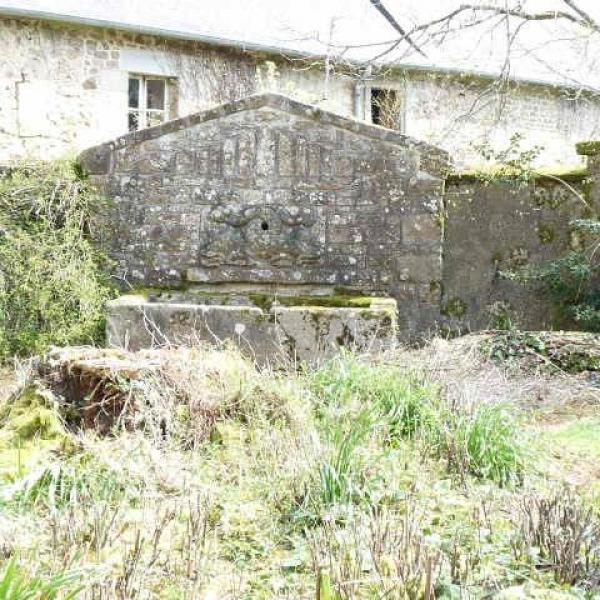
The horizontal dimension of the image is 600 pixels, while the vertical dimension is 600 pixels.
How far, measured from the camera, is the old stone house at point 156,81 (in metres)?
11.3

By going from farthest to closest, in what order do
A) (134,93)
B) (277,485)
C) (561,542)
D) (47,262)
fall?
(134,93), (47,262), (277,485), (561,542)

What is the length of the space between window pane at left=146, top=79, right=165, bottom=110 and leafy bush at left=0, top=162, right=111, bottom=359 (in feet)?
17.7

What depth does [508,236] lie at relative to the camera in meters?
8.24

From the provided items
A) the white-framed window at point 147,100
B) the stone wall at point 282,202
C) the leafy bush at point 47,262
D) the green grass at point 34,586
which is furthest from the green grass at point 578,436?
the white-framed window at point 147,100

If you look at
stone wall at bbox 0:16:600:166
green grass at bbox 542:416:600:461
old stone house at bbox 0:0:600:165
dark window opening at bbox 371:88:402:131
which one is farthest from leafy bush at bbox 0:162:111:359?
dark window opening at bbox 371:88:402:131

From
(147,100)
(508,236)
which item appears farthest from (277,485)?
(147,100)

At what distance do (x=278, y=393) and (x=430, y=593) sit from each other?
Result: 2.04 metres

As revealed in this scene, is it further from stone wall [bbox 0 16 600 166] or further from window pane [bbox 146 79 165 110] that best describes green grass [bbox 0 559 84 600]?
window pane [bbox 146 79 165 110]

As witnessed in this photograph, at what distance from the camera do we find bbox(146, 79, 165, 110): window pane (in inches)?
497

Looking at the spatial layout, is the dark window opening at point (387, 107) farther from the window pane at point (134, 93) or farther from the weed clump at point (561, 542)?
the weed clump at point (561, 542)

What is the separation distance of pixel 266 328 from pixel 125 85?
747 cm

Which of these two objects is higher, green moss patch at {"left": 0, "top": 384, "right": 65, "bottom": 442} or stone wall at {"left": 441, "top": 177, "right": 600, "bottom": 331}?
stone wall at {"left": 441, "top": 177, "right": 600, "bottom": 331}

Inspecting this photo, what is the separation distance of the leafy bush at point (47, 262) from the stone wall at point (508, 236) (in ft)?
11.4

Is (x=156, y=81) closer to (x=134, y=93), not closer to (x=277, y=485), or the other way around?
(x=134, y=93)
